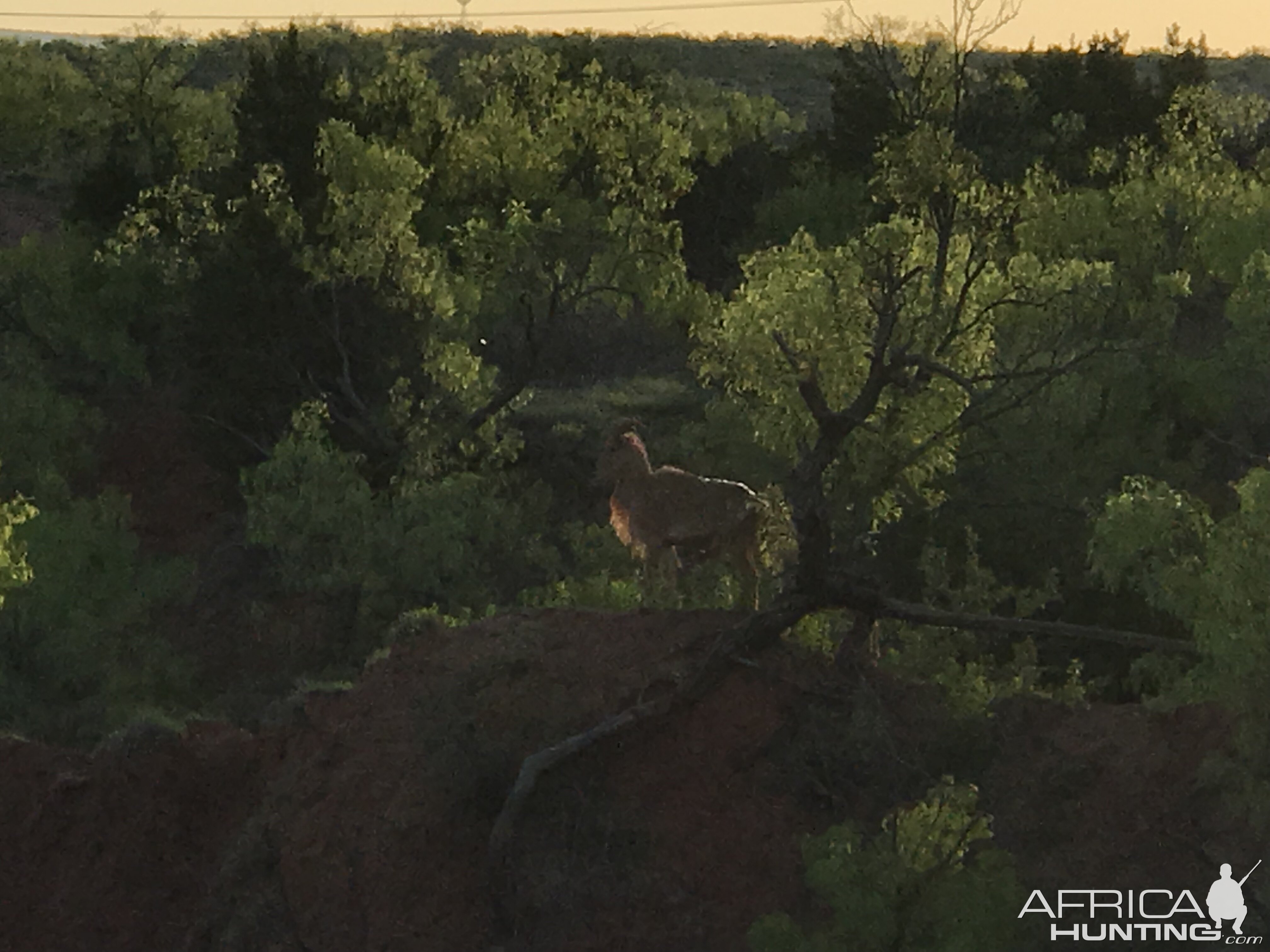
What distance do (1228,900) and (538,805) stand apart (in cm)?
549

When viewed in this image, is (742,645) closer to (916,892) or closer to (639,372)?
(916,892)

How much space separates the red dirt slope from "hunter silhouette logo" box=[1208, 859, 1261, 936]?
42 centimetres

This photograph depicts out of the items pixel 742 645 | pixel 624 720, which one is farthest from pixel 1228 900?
pixel 624 720

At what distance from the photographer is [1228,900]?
1188cm

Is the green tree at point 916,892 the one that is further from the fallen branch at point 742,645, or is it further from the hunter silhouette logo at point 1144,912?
the fallen branch at point 742,645

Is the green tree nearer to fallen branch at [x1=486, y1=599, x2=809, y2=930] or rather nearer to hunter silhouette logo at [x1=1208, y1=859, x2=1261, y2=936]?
hunter silhouette logo at [x1=1208, y1=859, x2=1261, y2=936]

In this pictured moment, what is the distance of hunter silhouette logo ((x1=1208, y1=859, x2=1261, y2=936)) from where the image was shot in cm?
1175

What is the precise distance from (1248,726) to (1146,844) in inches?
61.5

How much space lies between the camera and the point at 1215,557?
39.8 feet

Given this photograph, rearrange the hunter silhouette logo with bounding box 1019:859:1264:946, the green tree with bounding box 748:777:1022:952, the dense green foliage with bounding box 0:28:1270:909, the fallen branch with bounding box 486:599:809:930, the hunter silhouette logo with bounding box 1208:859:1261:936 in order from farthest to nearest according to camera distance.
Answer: the dense green foliage with bounding box 0:28:1270:909
the fallen branch with bounding box 486:599:809:930
the hunter silhouette logo with bounding box 1019:859:1264:946
the hunter silhouette logo with bounding box 1208:859:1261:936
the green tree with bounding box 748:777:1022:952

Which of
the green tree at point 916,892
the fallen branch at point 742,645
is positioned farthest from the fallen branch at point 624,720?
the green tree at point 916,892

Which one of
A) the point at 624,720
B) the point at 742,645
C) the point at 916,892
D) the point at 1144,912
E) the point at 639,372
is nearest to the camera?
the point at 916,892

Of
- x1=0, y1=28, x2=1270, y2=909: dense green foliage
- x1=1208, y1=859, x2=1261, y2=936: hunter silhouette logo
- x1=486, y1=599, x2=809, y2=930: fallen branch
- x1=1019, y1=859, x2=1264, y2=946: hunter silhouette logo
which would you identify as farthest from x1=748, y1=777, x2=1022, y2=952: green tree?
x1=486, y1=599, x2=809, y2=930: fallen branch

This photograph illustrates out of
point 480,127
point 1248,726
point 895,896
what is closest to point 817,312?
point 1248,726
